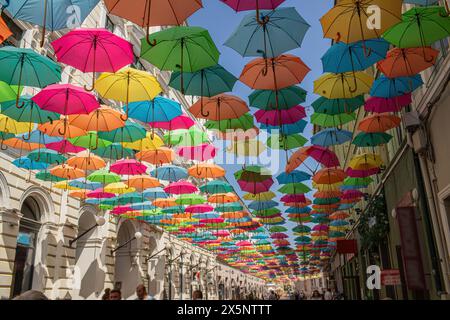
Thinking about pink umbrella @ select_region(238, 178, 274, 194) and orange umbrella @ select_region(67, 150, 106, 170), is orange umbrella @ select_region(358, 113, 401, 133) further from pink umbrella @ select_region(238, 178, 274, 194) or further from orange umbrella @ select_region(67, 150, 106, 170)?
orange umbrella @ select_region(67, 150, 106, 170)

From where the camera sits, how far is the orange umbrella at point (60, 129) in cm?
1115

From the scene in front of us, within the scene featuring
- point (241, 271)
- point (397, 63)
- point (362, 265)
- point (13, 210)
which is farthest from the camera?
point (241, 271)

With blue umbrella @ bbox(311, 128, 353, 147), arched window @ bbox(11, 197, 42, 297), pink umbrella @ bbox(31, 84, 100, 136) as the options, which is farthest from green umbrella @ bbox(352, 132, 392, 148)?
arched window @ bbox(11, 197, 42, 297)

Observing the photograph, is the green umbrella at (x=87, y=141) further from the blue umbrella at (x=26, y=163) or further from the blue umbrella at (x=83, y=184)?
the blue umbrella at (x=83, y=184)

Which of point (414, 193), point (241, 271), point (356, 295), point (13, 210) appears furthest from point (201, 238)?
point (241, 271)

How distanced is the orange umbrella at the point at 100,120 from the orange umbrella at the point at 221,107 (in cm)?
230

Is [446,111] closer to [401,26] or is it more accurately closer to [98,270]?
[401,26]

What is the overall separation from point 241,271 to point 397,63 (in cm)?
7614

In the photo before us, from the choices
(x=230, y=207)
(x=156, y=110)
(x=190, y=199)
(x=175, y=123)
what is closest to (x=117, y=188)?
(x=190, y=199)

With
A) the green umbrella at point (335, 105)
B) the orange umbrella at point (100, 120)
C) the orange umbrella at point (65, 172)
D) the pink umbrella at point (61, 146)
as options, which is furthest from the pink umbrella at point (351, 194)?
the pink umbrella at point (61, 146)

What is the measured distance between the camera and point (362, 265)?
24125 millimetres

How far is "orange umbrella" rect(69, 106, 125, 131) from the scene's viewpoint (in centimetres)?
1089

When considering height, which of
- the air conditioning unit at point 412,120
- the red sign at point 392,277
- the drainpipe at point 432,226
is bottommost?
the red sign at point 392,277

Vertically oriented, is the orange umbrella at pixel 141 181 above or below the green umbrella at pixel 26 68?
below
